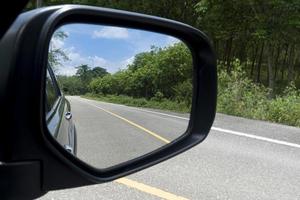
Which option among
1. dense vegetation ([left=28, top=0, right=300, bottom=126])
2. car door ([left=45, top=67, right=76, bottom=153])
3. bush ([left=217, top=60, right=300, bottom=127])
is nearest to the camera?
car door ([left=45, top=67, right=76, bottom=153])

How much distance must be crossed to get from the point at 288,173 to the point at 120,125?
579 cm

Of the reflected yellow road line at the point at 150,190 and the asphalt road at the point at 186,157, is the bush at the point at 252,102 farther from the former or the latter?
the reflected yellow road line at the point at 150,190

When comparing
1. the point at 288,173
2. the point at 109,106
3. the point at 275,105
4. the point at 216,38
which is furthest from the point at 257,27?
the point at 109,106

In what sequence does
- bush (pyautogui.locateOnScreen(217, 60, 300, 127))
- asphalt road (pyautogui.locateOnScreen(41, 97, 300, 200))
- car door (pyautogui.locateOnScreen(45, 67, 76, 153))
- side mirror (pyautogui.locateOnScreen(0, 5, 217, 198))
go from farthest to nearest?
bush (pyautogui.locateOnScreen(217, 60, 300, 127))
asphalt road (pyautogui.locateOnScreen(41, 97, 300, 200))
car door (pyautogui.locateOnScreen(45, 67, 76, 153))
side mirror (pyautogui.locateOnScreen(0, 5, 217, 198))

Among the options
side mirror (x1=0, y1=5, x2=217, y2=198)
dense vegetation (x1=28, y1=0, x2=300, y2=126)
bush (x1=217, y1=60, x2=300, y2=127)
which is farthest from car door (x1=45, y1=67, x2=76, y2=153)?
bush (x1=217, y1=60, x2=300, y2=127)

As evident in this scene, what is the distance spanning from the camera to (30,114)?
3.68ft

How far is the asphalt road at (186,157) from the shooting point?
167 cm

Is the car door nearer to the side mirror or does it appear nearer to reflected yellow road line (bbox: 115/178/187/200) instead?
the side mirror

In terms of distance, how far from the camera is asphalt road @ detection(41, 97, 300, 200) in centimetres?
167

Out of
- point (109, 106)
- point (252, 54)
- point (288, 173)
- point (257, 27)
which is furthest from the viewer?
point (252, 54)

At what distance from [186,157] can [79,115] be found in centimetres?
613

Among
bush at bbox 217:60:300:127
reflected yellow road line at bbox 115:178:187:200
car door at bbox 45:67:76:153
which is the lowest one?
reflected yellow road line at bbox 115:178:187:200

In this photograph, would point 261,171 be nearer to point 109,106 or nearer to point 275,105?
point 109,106

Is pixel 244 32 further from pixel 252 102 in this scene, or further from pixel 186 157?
pixel 186 157
